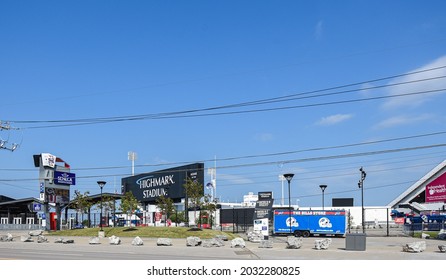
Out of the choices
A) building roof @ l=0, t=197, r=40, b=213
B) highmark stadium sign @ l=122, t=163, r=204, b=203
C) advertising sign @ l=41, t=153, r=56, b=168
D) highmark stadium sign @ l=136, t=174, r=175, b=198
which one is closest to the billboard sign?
advertising sign @ l=41, t=153, r=56, b=168

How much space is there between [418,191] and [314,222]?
4634 centimetres

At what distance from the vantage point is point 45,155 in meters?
62.8

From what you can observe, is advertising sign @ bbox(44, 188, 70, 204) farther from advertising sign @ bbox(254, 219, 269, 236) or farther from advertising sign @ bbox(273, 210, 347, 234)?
advertising sign @ bbox(254, 219, 269, 236)

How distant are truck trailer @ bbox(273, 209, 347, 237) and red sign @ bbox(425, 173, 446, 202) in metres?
26.7

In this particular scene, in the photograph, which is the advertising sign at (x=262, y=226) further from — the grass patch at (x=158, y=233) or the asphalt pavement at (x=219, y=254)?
the asphalt pavement at (x=219, y=254)

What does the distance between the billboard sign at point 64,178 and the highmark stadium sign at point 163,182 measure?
1278 cm

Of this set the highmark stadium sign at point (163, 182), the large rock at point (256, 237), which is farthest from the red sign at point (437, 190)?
the large rock at point (256, 237)

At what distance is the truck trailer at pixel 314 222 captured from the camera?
48.9 meters

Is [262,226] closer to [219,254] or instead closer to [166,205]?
[219,254]

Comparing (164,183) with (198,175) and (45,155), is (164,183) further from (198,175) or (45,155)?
(45,155)

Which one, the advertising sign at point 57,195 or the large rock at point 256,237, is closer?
the large rock at point 256,237

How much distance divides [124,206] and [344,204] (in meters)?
56.0

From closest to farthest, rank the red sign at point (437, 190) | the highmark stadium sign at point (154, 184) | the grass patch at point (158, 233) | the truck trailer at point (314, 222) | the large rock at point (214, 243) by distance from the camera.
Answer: the large rock at point (214, 243) → the grass patch at point (158, 233) → the truck trailer at point (314, 222) → the red sign at point (437, 190) → the highmark stadium sign at point (154, 184)

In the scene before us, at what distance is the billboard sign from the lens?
6322cm
